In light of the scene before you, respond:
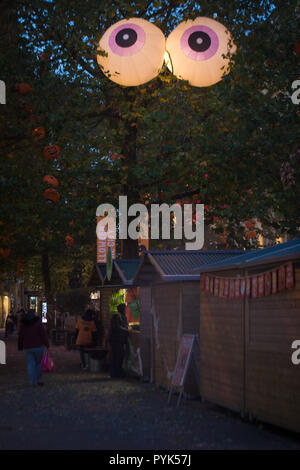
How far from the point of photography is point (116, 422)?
41.0 ft

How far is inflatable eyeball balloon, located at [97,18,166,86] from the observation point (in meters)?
16.2

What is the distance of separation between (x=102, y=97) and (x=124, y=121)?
3.76 feet

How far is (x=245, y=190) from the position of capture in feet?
82.0

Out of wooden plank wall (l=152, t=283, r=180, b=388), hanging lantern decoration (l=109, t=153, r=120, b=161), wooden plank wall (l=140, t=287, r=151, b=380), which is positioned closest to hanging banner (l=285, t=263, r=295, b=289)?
wooden plank wall (l=152, t=283, r=180, b=388)

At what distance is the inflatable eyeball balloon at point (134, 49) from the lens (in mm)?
16156

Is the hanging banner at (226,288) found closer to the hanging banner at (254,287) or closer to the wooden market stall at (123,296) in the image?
the hanging banner at (254,287)

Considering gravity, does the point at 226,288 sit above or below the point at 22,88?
below

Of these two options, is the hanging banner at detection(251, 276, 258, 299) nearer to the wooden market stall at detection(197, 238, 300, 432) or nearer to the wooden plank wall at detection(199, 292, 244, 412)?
the wooden market stall at detection(197, 238, 300, 432)

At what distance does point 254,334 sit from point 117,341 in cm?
998

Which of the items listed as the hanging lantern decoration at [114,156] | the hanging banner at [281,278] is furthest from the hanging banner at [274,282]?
the hanging lantern decoration at [114,156]

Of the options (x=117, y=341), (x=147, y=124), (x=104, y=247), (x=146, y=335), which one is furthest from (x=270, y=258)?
(x=104, y=247)

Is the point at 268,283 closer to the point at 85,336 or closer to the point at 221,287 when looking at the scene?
the point at 221,287

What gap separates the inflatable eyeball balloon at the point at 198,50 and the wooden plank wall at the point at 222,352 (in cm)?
473
